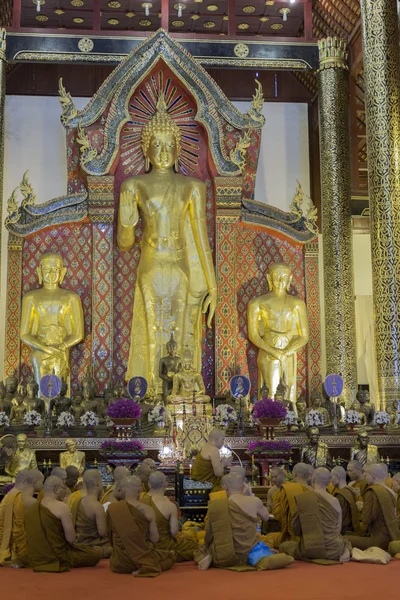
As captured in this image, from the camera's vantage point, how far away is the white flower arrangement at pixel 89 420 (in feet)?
33.4

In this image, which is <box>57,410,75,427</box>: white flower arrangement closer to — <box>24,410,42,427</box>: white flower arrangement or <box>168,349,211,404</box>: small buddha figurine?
<box>24,410,42,427</box>: white flower arrangement

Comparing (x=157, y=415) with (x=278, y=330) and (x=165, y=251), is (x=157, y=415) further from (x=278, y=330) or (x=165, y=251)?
(x=165, y=251)

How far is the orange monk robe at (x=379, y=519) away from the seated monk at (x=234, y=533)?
788 mm

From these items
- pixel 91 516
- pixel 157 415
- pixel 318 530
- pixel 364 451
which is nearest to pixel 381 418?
pixel 364 451

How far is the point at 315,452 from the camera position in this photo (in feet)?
30.0

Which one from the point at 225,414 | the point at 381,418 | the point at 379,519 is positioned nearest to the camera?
the point at 379,519

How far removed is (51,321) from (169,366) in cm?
183


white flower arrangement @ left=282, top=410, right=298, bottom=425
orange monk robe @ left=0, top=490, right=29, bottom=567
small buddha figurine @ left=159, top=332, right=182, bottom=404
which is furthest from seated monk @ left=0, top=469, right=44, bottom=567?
small buddha figurine @ left=159, top=332, right=182, bottom=404

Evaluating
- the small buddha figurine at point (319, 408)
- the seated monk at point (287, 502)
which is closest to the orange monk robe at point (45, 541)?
the seated monk at point (287, 502)

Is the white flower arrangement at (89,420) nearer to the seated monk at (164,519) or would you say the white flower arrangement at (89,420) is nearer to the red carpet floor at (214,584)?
the seated monk at (164,519)

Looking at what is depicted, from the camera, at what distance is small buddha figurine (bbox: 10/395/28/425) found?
10.5 m

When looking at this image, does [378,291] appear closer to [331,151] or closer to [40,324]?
[331,151]

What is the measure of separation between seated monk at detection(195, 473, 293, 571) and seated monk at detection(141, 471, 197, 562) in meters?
0.21

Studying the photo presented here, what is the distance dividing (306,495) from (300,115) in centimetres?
1127
